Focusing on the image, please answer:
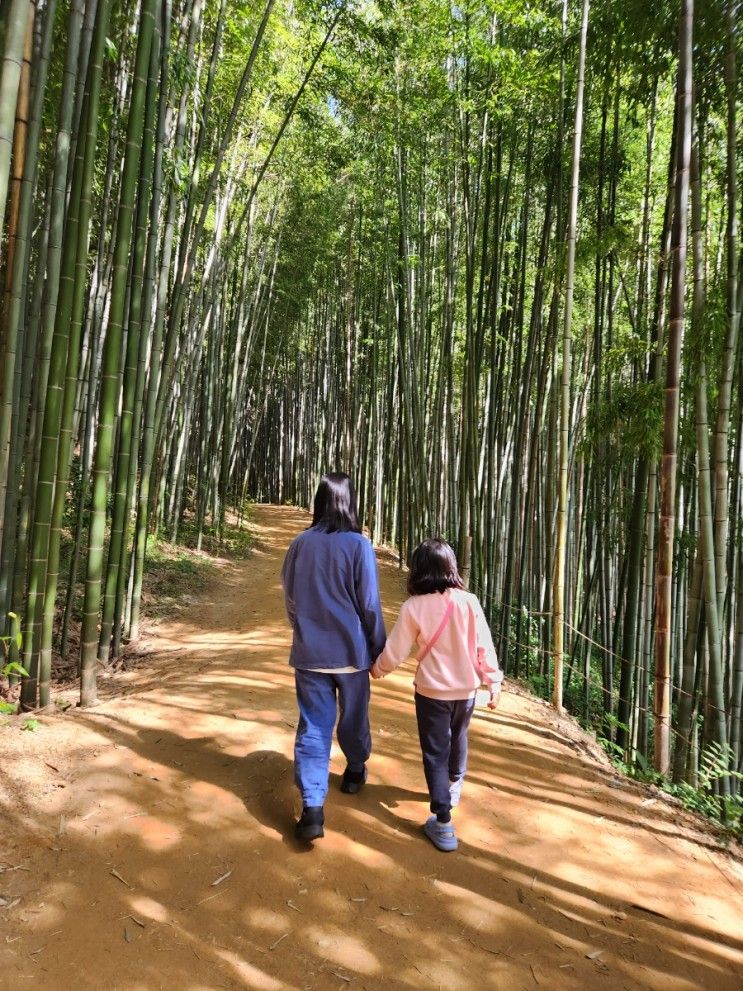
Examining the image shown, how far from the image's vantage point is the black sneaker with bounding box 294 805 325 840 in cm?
183

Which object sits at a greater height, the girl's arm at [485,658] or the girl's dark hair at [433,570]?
the girl's dark hair at [433,570]

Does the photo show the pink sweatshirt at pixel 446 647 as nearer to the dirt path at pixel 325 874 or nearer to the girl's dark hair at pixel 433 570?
the girl's dark hair at pixel 433 570

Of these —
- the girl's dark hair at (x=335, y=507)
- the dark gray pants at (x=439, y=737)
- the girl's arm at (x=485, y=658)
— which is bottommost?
the dark gray pants at (x=439, y=737)

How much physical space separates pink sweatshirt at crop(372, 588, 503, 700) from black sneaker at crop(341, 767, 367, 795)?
1.46ft

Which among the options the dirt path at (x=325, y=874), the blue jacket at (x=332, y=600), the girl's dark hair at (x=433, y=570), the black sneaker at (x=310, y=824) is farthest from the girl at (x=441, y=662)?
the black sneaker at (x=310, y=824)

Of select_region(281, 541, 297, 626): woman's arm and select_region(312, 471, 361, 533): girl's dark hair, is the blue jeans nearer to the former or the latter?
select_region(281, 541, 297, 626): woman's arm

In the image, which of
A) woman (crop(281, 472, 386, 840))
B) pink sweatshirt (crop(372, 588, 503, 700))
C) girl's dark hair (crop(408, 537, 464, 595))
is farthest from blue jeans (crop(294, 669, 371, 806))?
girl's dark hair (crop(408, 537, 464, 595))

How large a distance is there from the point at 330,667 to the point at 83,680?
137 cm

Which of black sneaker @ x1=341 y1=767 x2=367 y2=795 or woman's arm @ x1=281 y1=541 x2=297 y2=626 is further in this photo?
black sneaker @ x1=341 y1=767 x2=367 y2=795

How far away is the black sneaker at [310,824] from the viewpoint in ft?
6.02

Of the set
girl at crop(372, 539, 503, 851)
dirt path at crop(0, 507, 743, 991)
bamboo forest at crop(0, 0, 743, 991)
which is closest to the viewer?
dirt path at crop(0, 507, 743, 991)

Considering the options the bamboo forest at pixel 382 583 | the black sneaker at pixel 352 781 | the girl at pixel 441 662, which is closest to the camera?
the bamboo forest at pixel 382 583

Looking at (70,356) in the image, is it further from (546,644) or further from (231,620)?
(546,644)

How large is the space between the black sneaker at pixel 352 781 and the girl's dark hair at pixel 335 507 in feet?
2.86
